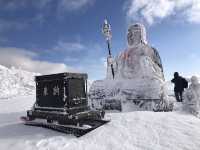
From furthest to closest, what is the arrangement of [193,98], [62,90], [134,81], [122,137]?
1. [134,81]
2. [193,98]
3. [62,90]
4. [122,137]

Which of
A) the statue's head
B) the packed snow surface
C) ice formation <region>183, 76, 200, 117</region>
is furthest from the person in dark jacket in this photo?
the packed snow surface

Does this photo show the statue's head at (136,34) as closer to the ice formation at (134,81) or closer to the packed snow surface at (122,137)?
the ice formation at (134,81)

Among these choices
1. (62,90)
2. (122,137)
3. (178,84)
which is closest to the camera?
(122,137)

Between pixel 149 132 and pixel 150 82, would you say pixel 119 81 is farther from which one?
pixel 149 132

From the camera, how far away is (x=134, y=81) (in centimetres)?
959

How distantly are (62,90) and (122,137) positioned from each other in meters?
2.34

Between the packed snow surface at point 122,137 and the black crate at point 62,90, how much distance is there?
37.1 inches

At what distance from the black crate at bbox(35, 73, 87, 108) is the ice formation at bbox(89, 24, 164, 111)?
305cm

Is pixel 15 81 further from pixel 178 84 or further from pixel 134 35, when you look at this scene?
pixel 178 84

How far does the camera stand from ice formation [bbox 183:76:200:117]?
795cm

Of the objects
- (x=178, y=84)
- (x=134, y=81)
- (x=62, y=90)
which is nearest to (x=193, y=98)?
(x=134, y=81)

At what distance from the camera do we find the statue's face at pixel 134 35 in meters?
11.6

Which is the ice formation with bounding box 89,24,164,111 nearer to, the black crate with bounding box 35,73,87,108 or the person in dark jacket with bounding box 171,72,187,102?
the person in dark jacket with bounding box 171,72,187,102

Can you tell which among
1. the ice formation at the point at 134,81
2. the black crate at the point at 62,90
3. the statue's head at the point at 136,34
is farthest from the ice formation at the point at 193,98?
the black crate at the point at 62,90
